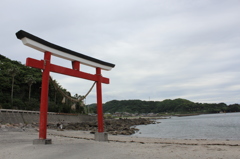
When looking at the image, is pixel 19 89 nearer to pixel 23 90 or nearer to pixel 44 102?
pixel 23 90

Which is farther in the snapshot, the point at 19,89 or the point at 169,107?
the point at 169,107

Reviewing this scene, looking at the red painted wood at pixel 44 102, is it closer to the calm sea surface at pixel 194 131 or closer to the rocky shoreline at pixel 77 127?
the rocky shoreline at pixel 77 127

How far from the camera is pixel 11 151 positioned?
6.85 metres

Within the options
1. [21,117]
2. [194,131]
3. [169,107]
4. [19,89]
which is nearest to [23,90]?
[19,89]

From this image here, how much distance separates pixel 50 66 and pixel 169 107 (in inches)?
6121

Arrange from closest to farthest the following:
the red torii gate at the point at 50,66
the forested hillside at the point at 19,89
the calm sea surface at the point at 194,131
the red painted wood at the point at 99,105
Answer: the red torii gate at the point at 50,66
the red painted wood at the point at 99,105
the calm sea surface at the point at 194,131
the forested hillside at the point at 19,89

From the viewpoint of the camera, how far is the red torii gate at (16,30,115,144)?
7785 millimetres

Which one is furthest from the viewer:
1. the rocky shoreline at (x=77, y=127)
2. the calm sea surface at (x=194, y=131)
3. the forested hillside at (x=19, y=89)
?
the forested hillside at (x=19, y=89)

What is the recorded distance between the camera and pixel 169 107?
156 metres

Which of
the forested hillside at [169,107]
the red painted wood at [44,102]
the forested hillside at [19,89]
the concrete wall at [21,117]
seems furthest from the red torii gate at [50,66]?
the forested hillside at [169,107]

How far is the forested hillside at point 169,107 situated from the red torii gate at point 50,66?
142642 millimetres

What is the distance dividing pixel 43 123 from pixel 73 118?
3855cm

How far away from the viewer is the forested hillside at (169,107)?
14288 centimetres

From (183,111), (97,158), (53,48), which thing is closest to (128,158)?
(97,158)
